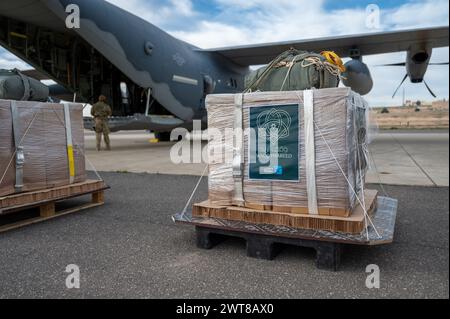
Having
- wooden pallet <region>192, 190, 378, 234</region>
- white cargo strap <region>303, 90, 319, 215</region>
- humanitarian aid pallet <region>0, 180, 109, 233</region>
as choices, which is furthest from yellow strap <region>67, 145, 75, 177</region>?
white cargo strap <region>303, 90, 319, 215</region>

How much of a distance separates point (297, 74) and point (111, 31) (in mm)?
8200

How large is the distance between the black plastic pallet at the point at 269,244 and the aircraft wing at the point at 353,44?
9.59 metres

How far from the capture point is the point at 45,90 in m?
4.57

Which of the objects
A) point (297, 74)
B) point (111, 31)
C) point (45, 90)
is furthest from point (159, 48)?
point (297, 74)

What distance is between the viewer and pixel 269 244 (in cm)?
272

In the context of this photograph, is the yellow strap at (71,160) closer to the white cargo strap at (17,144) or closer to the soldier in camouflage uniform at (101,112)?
the white cargo strap at (17,144)

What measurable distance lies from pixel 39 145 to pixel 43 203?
654 mm

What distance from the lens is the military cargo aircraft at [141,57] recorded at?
815cm

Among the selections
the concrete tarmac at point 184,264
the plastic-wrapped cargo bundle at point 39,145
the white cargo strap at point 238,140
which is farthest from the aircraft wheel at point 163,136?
the white cargo strap at point 238,140
